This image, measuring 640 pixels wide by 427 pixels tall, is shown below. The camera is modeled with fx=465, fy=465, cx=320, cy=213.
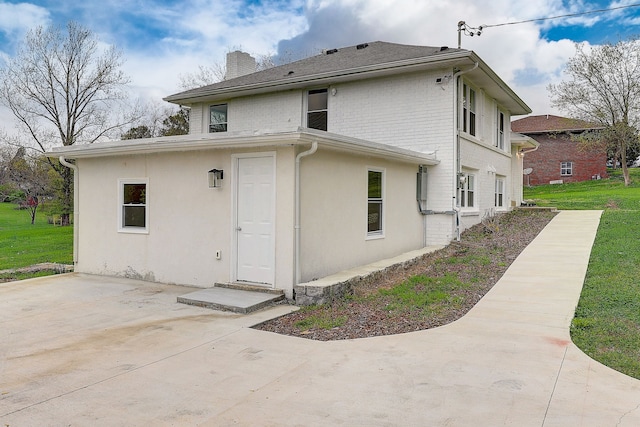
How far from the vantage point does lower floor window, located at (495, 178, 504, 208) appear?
1728 cm

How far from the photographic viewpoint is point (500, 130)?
17.2 m

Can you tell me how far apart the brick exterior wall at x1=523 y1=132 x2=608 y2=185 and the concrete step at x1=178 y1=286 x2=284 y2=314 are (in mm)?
33668

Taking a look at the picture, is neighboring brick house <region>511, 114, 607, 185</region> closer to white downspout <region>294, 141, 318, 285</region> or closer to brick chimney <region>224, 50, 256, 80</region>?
brick chimney <region>224, 50, 256, 80</region>

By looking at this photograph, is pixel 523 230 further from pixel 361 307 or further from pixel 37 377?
pixel 37 377

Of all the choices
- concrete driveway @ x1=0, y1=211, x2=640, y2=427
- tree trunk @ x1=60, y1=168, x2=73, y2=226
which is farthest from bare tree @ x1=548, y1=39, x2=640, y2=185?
tree trunk @ x1=60, y1=168, x2=73, y2=226

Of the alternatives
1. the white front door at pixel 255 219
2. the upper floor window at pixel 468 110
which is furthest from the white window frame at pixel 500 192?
the white front door at pixel 255 219

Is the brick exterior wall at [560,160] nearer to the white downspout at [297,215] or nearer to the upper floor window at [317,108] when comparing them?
the upper floor window at [317,108]

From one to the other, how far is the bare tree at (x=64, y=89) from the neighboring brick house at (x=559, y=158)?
29.5 metres

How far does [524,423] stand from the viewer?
337 centimetres

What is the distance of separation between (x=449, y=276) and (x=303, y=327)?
146 inches

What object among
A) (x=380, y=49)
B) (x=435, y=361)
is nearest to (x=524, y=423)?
(x=435, y=361)

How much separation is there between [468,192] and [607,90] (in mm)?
21744

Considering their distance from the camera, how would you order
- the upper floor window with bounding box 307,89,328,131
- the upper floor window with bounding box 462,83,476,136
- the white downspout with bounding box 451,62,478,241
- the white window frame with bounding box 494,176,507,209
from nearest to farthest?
the white downspout with bounding box 451,62,478,241 → the upper floor window with bounding box 462,83,476,136 → the upper floor window with bounding box 307,89,328,131 → the white window frame with bounding box 494,176,507,209

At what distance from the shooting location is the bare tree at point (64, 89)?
25.0m
